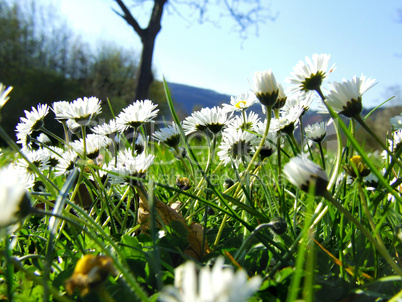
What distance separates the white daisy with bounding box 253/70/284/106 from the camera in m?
0.50

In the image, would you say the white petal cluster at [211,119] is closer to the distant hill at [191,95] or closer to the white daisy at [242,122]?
the white daisy at [242,122]

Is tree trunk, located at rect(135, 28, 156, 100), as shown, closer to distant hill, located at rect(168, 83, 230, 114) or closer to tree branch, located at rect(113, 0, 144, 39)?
tree branch, located at rect(113, 0, 144, 39)

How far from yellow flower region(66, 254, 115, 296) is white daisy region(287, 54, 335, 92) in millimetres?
391

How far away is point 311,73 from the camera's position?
1.70 feet

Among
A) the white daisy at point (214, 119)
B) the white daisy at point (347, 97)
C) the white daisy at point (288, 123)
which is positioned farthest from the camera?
the white daisy at point (214, 119)

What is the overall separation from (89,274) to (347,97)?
34 cm

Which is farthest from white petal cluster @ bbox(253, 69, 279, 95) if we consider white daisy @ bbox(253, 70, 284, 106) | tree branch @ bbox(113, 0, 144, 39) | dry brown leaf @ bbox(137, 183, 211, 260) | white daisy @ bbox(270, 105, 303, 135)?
tree branch @ bbox(113, 0, 144, 39)

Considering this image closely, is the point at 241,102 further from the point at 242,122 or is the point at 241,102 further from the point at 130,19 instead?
the point at 130,19

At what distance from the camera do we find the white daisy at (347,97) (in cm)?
42

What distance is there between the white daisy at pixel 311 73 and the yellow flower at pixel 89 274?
391 mm

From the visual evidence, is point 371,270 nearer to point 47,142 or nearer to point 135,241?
point 135,241

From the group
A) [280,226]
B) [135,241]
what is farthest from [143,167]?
[280,226]

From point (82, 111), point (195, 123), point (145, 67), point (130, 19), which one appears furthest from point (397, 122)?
point (130, 19)

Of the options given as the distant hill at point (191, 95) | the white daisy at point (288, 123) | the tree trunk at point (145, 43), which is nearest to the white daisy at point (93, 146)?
the white daisy at point (288, 123)
